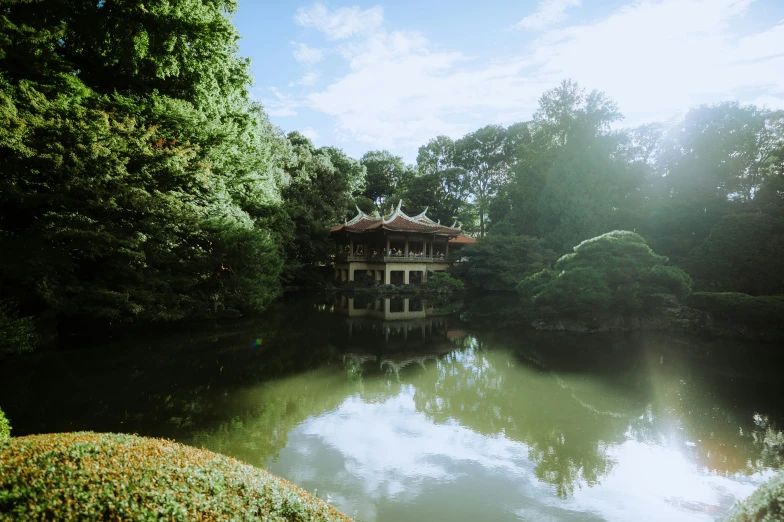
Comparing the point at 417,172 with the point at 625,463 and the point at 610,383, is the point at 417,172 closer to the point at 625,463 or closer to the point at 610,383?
the point at 610,383

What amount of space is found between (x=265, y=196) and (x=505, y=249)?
14218 millimetres

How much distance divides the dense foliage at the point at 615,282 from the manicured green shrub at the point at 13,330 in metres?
13.2

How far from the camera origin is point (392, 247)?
26.6m

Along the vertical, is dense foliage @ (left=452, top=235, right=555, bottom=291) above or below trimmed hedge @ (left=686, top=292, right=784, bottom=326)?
above

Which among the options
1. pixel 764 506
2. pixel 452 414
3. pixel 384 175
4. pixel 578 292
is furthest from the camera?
pixel 384 175

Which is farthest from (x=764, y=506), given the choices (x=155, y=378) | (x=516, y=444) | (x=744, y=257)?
(x=744, y=257)

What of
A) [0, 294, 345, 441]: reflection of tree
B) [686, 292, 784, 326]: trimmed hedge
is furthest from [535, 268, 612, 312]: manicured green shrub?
[0, 294, 345, 441]: reflection of tree

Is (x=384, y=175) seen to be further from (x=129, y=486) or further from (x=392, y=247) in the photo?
(x=129, y=486)

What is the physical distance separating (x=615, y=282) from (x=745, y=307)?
3290 mm

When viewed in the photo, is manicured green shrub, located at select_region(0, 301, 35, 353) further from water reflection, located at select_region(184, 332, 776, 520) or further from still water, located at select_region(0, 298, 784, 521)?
water reflection, located at select_region(184, 332, 776, 520)

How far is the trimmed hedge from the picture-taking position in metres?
10.9

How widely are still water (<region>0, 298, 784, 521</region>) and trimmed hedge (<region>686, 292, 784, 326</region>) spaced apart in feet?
3.77

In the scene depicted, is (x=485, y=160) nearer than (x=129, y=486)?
No

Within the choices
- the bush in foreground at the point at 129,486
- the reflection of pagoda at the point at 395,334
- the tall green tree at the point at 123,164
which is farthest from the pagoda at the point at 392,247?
the bush in foreground at the point at 129,486
